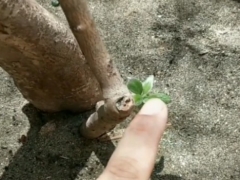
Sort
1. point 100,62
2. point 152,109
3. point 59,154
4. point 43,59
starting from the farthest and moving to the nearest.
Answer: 1. point 59,154
2. point 43,59
3. point 100,62
4. point 152,109

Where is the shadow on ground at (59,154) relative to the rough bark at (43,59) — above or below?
below

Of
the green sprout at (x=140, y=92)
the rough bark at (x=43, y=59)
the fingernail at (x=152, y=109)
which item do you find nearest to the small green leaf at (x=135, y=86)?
the green sprout at (x=140, y=92)

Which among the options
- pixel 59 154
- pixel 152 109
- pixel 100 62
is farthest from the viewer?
pixel 59 154

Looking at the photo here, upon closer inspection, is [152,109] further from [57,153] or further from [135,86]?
[57,153]

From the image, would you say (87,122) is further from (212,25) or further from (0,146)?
(212,25)

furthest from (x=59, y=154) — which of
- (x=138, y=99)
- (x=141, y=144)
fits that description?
(x=141, y=144)

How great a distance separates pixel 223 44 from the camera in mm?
1591

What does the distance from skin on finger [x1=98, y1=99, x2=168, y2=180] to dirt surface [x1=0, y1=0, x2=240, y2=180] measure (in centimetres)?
55

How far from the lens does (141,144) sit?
79 centimetres

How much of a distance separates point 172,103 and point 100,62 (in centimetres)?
43

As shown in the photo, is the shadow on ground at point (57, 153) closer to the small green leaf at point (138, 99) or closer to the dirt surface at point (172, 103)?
the dirt surface at point (172, 103)

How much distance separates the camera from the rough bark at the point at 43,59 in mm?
1080

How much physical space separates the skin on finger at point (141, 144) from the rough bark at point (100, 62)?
24 centimetres

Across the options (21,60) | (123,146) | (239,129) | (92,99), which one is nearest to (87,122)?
(92,99)
